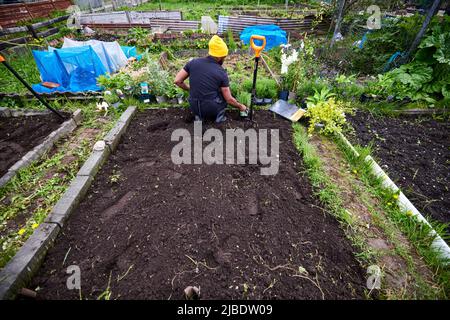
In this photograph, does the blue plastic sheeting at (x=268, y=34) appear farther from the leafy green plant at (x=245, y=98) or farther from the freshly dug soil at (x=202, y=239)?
the freshly dug soil at (x=202, y=239)

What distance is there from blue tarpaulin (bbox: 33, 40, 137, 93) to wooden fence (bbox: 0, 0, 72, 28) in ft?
23.3

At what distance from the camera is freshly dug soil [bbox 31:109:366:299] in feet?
5.64

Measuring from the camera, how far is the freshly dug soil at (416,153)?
103 inches

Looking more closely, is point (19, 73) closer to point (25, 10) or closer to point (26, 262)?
point (26, 262)

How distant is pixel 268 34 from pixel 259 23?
161 centimetres

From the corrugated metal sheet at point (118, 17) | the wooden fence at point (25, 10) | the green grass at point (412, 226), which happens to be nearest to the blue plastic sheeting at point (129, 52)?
the corrugated metal sheet at point (118, 17)

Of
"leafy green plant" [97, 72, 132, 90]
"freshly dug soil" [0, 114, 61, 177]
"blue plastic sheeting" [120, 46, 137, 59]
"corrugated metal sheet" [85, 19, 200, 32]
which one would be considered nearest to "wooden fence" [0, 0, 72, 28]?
"corrugated metal sheet" [85, 19, 200, 32]

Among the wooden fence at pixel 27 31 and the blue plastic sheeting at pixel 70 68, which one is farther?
the wooden fence at pixel 27 31

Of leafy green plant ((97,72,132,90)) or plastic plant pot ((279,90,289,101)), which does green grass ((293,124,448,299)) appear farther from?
leafy green plant ((97,72,132,90))

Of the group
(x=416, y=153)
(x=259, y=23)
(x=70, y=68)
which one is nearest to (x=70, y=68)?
(x=70, y=68)

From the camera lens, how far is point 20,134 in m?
3.56

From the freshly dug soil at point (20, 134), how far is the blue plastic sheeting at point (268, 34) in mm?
7288
